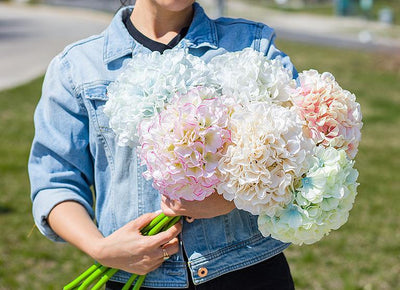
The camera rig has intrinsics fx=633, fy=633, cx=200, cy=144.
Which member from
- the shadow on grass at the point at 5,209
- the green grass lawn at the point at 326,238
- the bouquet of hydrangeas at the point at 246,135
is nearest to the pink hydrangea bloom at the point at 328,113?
the bouquet of hydrangeas at the point at 246,135

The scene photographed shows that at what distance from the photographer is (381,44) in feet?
65.0

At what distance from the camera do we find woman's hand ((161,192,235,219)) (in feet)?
5.90

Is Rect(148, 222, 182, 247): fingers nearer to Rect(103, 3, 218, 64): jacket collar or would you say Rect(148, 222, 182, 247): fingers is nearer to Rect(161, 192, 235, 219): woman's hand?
Rect(161, 192, 235, 219): woman's hand

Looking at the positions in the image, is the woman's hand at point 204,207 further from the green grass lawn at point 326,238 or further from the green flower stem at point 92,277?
the green grass lawn at point 326,238

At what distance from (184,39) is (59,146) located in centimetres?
53

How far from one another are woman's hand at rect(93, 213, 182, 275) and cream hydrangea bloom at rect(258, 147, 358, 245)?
0.33 m

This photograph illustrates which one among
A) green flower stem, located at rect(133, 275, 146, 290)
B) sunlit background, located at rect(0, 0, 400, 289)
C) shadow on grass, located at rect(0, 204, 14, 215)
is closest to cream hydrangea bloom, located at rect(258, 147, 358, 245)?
green flower stem, located at rect(133, 275, 146, 290)

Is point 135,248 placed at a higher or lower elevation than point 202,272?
higher

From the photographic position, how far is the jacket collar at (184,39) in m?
2.05

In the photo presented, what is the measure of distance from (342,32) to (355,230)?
19.4m

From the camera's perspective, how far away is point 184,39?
2.05 meters

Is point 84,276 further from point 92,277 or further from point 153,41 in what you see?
point 153,41

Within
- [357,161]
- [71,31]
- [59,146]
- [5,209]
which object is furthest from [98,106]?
[71,31]

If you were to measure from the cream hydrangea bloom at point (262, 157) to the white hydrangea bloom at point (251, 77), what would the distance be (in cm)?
7
